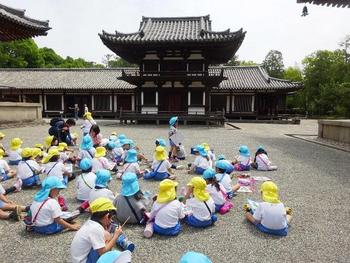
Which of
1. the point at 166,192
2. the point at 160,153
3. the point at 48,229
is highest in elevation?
the point at 160,153

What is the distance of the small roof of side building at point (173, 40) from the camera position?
22.2 meters

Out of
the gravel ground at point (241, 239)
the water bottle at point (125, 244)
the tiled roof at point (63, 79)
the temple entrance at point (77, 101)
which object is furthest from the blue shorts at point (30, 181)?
the temple entrance at point (77, 101)

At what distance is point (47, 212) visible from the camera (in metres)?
4.25

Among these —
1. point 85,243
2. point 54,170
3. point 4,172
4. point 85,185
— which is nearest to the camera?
point 85,243

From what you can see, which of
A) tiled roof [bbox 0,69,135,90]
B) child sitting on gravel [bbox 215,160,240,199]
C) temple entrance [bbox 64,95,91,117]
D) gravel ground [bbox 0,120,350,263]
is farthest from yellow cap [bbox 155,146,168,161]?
temple entrance [bbox 64,95,91,117]

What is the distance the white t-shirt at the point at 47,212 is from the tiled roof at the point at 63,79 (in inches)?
1172

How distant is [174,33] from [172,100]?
5.89 meters

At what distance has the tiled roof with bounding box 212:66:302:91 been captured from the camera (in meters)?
30.9

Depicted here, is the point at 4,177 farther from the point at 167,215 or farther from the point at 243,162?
the point at 243,162

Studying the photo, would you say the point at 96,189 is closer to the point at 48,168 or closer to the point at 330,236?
the point at 48,168

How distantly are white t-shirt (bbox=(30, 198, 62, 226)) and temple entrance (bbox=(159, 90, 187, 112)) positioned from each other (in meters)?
20.4

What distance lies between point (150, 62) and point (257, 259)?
22.5 m

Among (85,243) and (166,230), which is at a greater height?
(85,243)

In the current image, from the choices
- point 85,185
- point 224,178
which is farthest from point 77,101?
point 224,178
